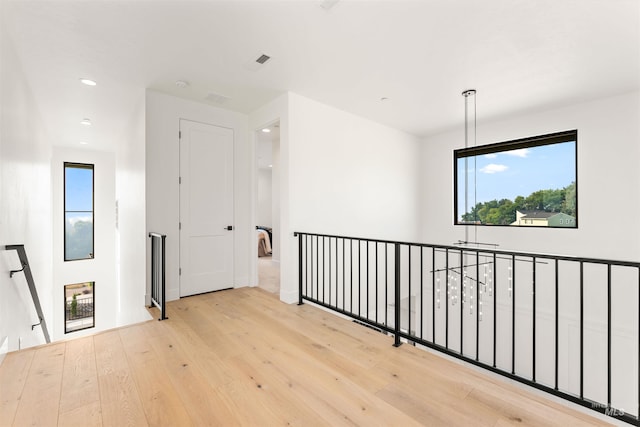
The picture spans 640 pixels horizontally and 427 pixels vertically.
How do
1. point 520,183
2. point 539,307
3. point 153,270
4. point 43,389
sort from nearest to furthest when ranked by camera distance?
point 43,389
point 153,270
point 539,307
point 520,183

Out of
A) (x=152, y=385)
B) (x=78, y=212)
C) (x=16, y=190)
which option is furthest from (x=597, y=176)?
(x=78, y=212)

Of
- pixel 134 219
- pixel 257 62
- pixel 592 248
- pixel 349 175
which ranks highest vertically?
pixel 257 62

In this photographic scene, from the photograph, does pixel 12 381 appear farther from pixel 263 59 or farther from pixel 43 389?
pixel 263 59

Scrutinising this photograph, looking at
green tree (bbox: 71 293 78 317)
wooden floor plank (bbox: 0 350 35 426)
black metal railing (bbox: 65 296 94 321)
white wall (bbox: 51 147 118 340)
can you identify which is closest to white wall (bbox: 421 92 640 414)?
wooden floor plank (bbox: 0 350 35 426)

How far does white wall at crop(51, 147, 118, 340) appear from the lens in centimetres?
655

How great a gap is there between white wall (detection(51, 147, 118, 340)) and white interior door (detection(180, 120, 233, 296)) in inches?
182

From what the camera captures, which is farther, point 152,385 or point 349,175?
point 349,175

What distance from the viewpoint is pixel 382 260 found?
5.15 meters

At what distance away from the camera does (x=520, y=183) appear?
15.9ft

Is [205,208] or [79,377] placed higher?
[205,208]

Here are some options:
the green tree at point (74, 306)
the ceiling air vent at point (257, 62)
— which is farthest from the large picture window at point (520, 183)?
the green tree at point (74, 306)

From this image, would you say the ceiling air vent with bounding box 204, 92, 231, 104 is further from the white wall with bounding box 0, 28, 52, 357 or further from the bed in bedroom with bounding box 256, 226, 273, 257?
the bed in bedroom with bounding box 256, 226, 273, 257

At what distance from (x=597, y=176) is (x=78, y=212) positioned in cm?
1024

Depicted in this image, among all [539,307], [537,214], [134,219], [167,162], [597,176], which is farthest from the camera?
[537,214]
